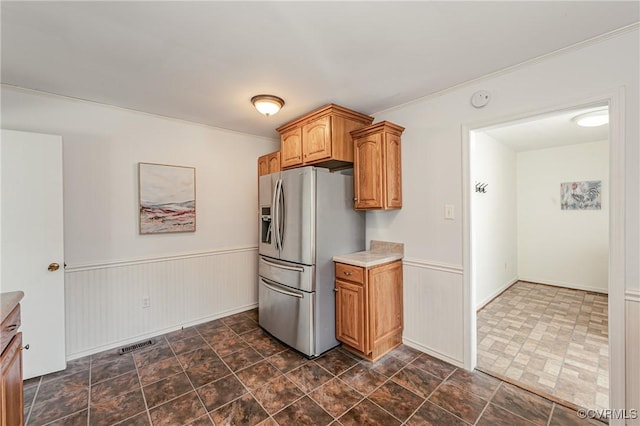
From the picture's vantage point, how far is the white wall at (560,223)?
425 cm

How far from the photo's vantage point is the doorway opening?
8.31 feet

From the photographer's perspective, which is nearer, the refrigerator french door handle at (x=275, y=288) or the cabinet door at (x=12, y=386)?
the cabinet door at (x=12, y=386)

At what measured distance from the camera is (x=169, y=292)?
3.03 metres

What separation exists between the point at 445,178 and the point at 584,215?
380 centimetres

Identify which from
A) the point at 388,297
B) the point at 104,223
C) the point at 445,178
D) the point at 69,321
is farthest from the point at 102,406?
the point at 445,178

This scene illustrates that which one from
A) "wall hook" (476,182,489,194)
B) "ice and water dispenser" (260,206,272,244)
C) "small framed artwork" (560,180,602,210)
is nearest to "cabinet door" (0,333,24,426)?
"ice and water dispenser" (260,206,272,244)

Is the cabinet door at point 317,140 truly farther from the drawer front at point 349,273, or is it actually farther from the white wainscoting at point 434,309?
the white wainscoting at point 434,309

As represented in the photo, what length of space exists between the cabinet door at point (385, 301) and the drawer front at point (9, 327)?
2189mm

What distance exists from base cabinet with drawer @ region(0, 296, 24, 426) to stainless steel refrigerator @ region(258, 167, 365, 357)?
1790 millimetres

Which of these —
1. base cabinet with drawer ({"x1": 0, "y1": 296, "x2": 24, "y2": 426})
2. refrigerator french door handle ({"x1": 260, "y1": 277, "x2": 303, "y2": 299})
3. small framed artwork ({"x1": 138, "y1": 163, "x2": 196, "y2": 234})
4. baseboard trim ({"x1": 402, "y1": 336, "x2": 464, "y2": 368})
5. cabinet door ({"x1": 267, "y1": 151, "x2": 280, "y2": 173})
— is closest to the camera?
base cabinet with drawer ({"x1": 0, "y1": 296, "x2": 24, "y2": 426})

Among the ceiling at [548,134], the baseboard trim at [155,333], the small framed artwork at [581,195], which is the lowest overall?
the baseboard trim at [155,333]

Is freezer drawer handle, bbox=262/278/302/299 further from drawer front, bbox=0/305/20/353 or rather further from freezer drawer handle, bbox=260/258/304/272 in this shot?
drawer front, bbox=0/305/20/353

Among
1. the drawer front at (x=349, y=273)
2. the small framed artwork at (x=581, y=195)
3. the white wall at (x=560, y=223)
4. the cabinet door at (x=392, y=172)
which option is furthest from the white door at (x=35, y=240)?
the small framed artwork at (x=581, y=195)

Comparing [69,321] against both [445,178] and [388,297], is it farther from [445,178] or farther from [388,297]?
[445,178]
